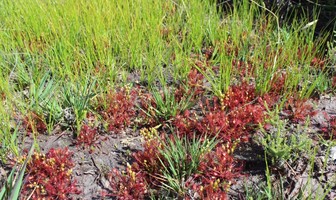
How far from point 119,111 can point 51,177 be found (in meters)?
0.83

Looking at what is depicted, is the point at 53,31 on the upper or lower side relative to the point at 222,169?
upper

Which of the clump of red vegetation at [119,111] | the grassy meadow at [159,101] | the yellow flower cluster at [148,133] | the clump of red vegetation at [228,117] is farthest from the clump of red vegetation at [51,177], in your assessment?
the clump of red vegetation at [228,117]

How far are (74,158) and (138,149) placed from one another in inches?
20.4

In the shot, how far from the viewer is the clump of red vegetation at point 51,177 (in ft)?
8.37

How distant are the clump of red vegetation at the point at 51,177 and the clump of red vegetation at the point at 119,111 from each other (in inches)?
19.1

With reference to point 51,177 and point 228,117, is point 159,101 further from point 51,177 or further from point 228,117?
point 51,177

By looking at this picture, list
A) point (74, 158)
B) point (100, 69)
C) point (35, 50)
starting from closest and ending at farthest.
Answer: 1. point (74, 158)
2. point (100, 69)
3. point (35, 50)

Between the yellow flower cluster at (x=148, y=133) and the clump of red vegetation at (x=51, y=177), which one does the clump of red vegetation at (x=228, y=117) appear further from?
the clump of red vegetation at (x=51, y=177)

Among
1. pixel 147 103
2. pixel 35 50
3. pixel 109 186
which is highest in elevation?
pixel 35 50

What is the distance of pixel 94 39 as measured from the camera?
373 centimetres

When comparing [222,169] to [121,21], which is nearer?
[222,169]

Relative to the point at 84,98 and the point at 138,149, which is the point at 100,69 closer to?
the point at 84,98

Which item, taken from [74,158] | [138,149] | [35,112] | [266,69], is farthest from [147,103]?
[266,69]

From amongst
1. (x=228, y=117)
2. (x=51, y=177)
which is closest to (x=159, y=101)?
(x=228, y=117)
